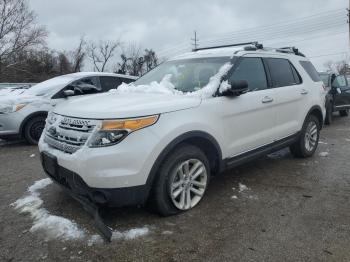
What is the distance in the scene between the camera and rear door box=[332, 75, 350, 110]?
11.4 m

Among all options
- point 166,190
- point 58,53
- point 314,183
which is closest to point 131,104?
point 166,190

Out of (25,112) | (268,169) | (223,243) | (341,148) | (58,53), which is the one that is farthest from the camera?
(58,53)

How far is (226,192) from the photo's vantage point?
480 centimetres

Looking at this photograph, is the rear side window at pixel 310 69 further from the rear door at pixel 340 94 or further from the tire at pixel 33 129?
the tire at pixel 33 129

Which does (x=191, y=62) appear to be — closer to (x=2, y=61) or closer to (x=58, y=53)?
(x=2, y=61)

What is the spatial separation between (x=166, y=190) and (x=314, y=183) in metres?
2.34

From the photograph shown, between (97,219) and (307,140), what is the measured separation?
13.4ft

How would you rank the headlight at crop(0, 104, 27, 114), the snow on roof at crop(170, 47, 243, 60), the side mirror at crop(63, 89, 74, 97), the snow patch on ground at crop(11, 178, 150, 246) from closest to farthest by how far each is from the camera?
the snow patch on ground at crop(11, 178, 150, 246) → the snow on roof at crop(170, 47, 243, 60) → the side mirror at crop(63, 89, 74, 97) → the headlight at crop(0, 104, 27, 114)

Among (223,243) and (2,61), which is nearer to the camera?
(223,243)

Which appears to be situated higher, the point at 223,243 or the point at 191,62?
the point at 191,62

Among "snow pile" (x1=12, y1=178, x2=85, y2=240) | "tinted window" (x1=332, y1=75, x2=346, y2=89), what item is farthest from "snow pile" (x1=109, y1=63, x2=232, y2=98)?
"tinted window" (x1=332, y1=75, x2=346, y2=89)

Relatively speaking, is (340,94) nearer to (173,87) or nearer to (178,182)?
(173,87)

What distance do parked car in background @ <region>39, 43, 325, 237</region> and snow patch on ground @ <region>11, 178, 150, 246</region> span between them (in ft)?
0.99

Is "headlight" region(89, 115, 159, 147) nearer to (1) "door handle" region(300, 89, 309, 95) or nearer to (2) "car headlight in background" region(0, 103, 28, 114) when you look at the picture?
(1) "door handle" region(300, 89, 309, 95)
